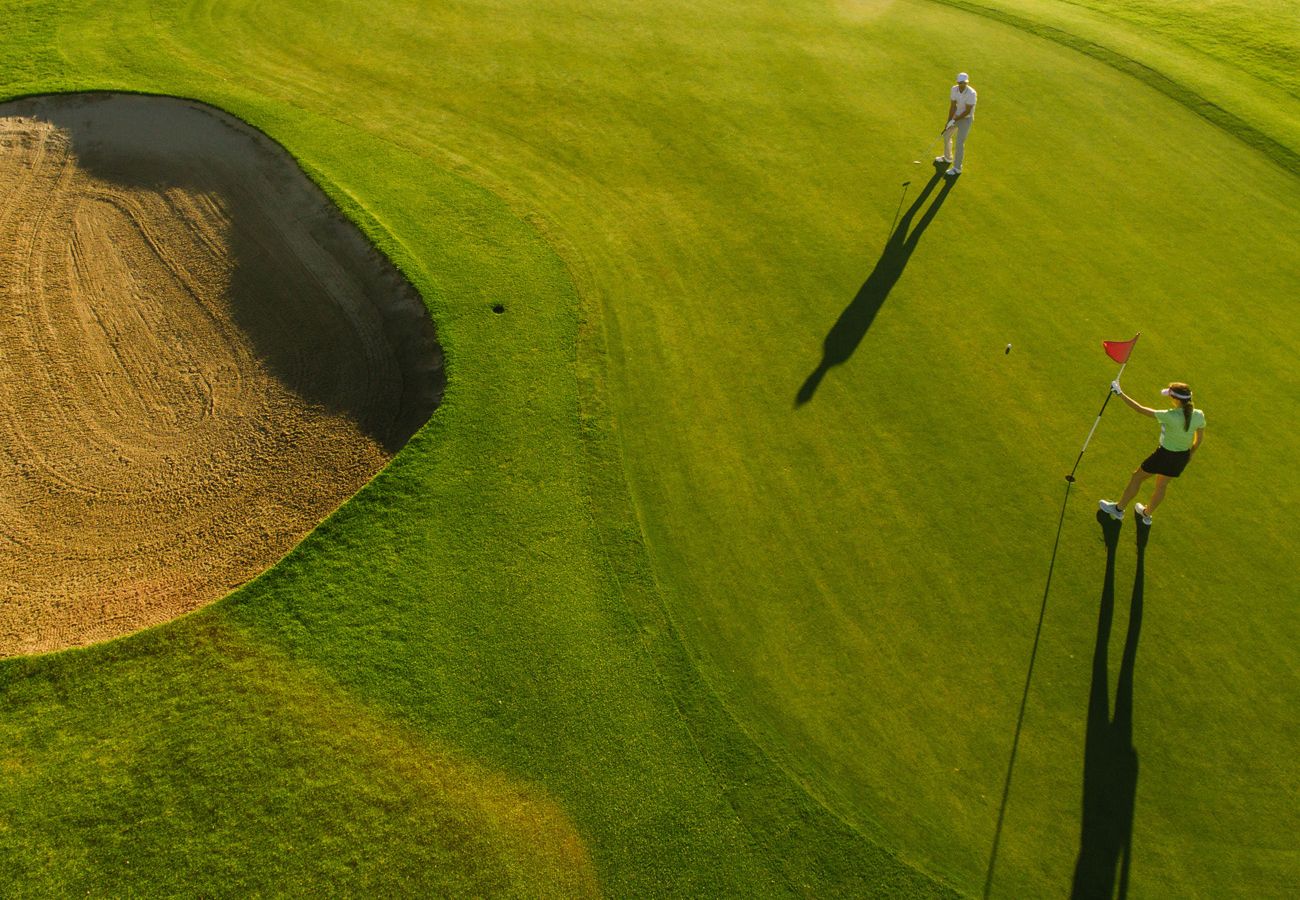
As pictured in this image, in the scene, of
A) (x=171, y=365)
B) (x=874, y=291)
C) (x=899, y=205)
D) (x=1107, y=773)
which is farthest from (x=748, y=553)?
(x=171, y=365)

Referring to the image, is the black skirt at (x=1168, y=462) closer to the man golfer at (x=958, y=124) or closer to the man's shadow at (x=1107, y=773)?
the man's shadow at (x=1107, y=773)

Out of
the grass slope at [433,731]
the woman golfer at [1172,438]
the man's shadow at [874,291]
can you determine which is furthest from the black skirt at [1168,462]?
the grass slope at [433,731]

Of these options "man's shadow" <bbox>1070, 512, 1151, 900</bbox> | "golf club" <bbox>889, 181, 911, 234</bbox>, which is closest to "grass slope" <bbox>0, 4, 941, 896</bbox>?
"man's shadow" <bbox>1070, 512, 1151, 900</bbox>

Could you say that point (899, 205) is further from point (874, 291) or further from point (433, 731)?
point (433, 731)

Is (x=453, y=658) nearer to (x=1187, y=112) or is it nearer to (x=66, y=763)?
(x=66, y=763)

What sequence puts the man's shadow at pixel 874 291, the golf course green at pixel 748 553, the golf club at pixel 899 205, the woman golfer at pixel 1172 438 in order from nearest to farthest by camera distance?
1. the golf course green at pixel 748 553
2. the woman golfer at pixel 1172 438
3. the man's shadow at pixel 874 291
4. the golf club at pixel 899 205

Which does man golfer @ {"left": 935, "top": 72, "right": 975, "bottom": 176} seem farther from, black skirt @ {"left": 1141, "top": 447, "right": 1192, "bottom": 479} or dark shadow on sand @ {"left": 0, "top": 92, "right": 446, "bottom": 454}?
dark shadow on sand @ {"left": 0, "top": 92, "right": 446, "bottom": 454}

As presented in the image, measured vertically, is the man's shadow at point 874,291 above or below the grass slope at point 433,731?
above
